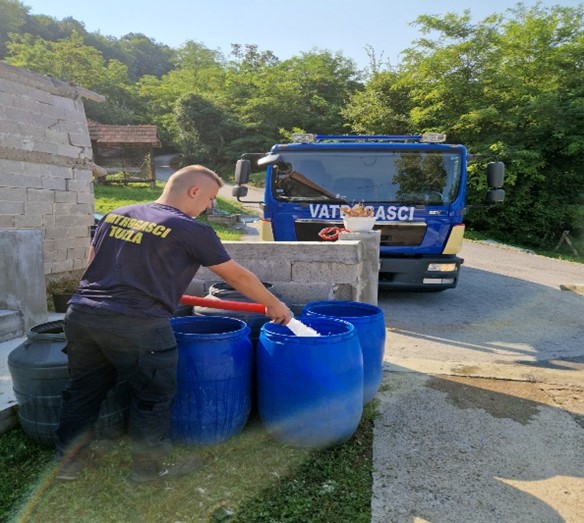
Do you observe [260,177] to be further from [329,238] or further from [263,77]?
[329,238]

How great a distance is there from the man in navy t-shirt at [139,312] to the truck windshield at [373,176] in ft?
14.1

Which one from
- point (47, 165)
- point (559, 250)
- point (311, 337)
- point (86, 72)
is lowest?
point (559, 250)

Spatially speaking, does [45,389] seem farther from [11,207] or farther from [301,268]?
[11,207]

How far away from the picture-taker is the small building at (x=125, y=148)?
26612 millimetres

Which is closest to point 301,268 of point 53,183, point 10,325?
point 10,325

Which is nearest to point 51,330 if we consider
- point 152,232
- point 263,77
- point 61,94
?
point 152,232

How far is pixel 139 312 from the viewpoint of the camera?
2309 millimetres

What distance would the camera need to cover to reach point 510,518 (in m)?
2.36

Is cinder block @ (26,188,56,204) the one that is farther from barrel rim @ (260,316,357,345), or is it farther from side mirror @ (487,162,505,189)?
side mirror @ (487,162,505,189)

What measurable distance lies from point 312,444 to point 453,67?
2179cm

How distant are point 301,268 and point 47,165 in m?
4.18

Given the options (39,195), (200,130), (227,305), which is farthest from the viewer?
(200,130)

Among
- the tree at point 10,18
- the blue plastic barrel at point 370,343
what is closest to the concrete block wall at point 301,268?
the blue plastic barrel at point 370,343

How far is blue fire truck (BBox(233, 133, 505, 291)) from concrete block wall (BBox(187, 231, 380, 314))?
7.51 feet
